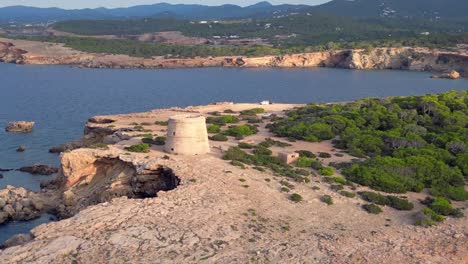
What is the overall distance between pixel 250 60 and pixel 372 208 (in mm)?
104089

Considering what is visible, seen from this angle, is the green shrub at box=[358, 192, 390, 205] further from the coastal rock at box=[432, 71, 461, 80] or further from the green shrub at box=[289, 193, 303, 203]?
the coastal rock at box=[432, 71, 461, 80]

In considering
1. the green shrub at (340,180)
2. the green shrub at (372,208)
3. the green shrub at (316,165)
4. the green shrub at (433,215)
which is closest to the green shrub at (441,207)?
the green shrub at (433,215)

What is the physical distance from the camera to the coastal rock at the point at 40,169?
42.4 metres

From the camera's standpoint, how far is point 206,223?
24.4 metres

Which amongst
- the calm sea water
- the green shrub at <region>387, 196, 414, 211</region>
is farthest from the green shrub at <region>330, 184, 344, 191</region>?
the calm sea water

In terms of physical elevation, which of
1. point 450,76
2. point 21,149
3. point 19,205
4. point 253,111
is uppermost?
point 253,111

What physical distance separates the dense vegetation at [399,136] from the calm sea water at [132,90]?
69.2 feet

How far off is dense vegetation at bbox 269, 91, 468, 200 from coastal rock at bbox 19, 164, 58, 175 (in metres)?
16.9

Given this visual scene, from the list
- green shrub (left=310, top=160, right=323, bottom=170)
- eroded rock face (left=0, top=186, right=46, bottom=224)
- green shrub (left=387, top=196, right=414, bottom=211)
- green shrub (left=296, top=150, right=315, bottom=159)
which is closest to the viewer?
→ green shrub (left=387, top=196, right=414, bottom=211)

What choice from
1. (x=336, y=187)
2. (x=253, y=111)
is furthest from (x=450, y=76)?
(x=336, y=187)

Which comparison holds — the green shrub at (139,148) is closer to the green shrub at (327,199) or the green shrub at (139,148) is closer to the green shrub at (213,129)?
the green shrub at (213,129)

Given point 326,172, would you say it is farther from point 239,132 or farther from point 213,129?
point 213,129

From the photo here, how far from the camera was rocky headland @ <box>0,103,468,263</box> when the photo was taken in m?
22.0

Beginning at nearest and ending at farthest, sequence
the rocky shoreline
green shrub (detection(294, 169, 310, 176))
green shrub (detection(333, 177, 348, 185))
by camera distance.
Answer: green shrub (detection(333, 177, 348, 185)) → green shrub (detection(294, 169, 310, 176)) → the rocky shoreline
